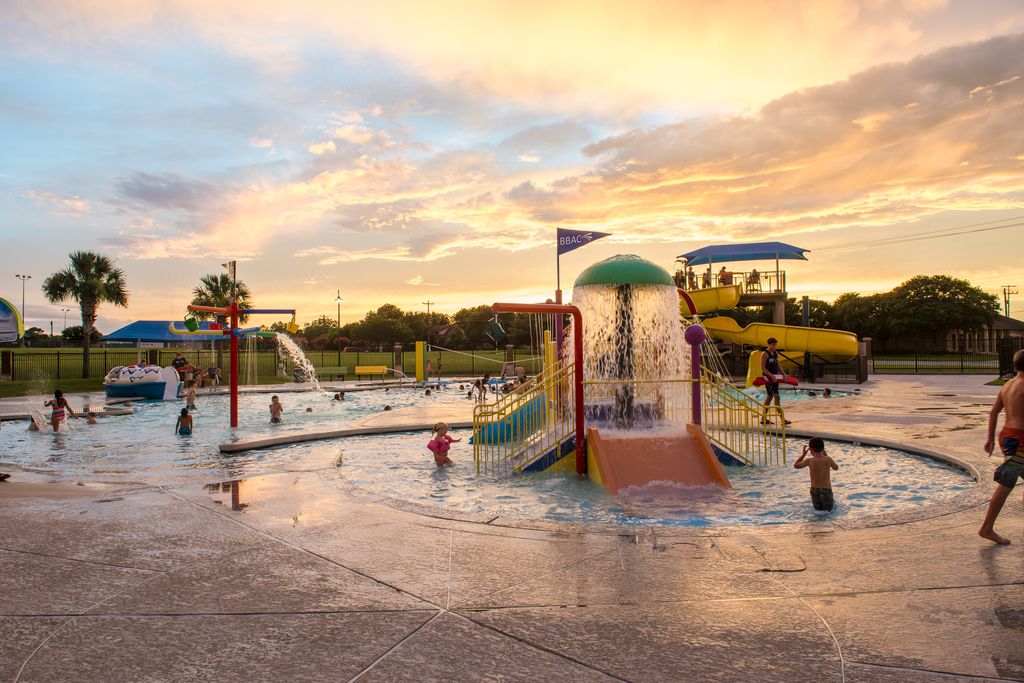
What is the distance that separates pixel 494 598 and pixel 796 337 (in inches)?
1360

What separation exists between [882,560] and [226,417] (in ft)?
70.2

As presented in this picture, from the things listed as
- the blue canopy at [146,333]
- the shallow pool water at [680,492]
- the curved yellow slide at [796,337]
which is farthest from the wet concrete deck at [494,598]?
the blue canopy at [146,333]

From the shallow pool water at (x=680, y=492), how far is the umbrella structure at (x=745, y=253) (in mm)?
33688

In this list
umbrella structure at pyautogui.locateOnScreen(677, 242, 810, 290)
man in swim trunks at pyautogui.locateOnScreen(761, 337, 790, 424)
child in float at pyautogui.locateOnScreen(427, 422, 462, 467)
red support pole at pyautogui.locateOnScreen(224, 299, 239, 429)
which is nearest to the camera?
child in float at pyautogui.locateOnScreen(427, 422, 462, 467)

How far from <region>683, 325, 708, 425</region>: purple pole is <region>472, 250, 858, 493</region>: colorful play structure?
2 cm

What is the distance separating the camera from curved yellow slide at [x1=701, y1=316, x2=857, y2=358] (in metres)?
34.8

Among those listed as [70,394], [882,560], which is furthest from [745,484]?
[70,394]

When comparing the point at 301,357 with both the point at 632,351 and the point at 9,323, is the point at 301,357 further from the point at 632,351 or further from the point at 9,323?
the point at 632,351

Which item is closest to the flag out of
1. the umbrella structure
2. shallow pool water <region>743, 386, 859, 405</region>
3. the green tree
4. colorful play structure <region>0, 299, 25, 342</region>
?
shallow pool water <region>743, 386, 859, 405</region>

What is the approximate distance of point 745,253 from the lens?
4572cm

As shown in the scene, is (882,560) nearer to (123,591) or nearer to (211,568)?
(211,568)

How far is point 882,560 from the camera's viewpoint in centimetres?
609

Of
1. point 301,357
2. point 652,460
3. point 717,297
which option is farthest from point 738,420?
point 301,357

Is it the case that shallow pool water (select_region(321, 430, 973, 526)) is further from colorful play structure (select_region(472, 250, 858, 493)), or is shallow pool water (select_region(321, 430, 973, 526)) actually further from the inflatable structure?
the inflatable structure
